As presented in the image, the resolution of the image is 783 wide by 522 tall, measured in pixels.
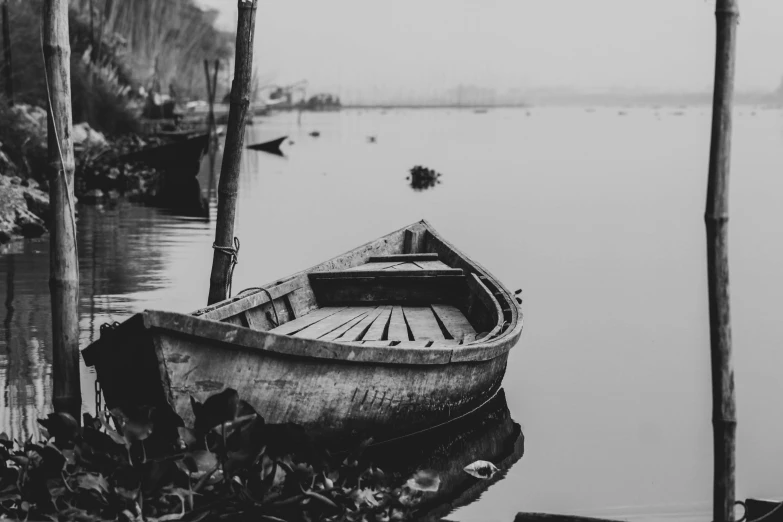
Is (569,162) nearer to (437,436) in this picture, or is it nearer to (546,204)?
(546,204)

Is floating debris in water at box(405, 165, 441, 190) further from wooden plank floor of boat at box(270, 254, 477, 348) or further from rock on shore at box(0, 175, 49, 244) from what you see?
wooden plank floor of boat at box(270, 254, 477, 348)

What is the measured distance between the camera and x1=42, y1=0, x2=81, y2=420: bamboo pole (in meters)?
5.72

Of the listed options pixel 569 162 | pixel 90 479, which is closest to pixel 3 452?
pixel 90 479

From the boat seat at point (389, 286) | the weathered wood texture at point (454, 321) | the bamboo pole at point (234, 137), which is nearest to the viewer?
the bamboo pole at point (234, 137)

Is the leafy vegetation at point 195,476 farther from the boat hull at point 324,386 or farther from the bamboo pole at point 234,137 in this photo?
Answer: the bamboo pole at point 234,137

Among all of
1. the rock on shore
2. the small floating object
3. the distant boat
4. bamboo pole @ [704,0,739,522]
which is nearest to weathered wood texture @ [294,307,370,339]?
the small floating object

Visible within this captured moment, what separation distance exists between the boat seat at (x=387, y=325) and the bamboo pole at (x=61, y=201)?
2.12m

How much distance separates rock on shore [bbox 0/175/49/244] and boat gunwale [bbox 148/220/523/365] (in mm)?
10276

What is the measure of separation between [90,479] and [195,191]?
23.9 meters

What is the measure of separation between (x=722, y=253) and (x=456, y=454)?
3664 millimetres

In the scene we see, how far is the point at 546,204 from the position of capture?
28.1m

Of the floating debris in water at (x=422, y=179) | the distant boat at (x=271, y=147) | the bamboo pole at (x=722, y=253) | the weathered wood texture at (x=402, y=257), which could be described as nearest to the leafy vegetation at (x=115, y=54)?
the distant boat at (x=271, y=147)

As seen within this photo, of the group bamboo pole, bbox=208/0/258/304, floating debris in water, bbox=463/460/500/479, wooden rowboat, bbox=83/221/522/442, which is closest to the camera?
wooden rowboat, bbox=83/221/522/442

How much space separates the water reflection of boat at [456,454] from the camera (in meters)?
7.26
